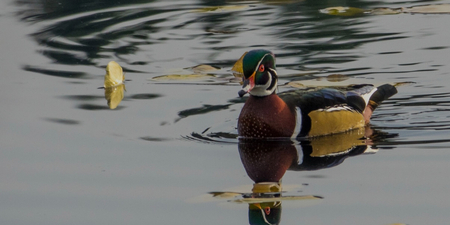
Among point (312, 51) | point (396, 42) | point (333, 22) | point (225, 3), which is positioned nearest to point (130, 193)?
point (312, 51)

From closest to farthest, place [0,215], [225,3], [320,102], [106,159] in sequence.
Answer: [0,215]
[106,159]
[320,102]
[225,3]

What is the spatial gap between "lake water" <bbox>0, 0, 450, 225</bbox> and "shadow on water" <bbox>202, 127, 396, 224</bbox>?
0.02 m

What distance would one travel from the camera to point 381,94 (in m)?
8.95

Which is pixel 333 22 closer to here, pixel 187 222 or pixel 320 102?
pixel 320 102

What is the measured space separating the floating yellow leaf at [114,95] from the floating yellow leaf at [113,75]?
0.05 m

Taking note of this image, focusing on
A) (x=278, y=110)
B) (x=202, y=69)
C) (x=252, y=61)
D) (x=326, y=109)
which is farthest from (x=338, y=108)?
(x=202, y=69)

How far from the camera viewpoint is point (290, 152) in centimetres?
744

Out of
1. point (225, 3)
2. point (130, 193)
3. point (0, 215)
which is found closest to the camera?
point (0, 215)

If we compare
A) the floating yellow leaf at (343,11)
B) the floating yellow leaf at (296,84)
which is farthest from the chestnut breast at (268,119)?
the floating yellow leaf at (343,11)

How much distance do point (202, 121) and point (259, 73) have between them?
1.01 m

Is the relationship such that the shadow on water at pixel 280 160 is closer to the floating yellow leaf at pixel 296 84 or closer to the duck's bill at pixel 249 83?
the duck's bill at pixel 249 83

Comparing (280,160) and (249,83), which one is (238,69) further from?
(280,160)

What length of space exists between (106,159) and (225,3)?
8727mm

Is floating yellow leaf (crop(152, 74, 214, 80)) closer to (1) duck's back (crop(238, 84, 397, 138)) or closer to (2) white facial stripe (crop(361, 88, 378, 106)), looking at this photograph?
(1) duck's back (crop(238, 84, 397, 138))
